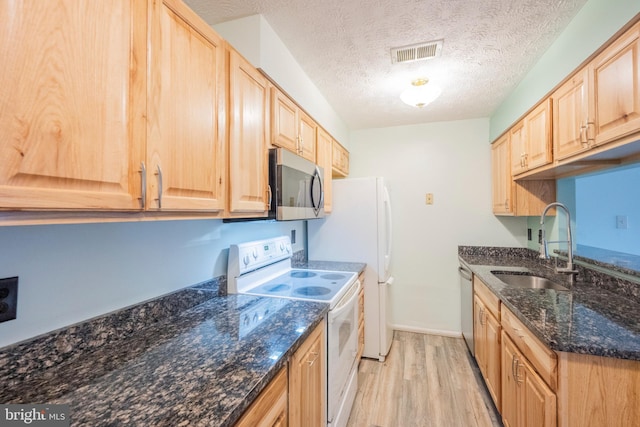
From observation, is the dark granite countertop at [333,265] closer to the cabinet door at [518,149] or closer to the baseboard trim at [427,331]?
the baseboard trim at [427,331]

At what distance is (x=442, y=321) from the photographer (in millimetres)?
3123

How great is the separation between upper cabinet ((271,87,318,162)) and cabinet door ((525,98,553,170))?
167cm

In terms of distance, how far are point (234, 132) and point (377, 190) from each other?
1.61 m

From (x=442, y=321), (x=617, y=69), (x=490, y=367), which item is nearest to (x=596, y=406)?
(x=490, y=367)

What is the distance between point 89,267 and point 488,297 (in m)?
2.29

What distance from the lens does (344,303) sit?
1.72 metres

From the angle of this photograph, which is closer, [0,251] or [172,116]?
[0,251]

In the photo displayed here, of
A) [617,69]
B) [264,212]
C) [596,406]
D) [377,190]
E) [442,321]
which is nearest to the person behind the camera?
[596,406]

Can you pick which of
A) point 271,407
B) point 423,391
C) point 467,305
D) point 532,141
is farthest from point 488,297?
point 271,407

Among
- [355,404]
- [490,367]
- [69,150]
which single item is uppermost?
[69,150]

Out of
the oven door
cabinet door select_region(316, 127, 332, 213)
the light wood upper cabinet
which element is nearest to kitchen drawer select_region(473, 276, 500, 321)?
the oven door

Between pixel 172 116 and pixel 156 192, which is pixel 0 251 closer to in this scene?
pixel 156 192

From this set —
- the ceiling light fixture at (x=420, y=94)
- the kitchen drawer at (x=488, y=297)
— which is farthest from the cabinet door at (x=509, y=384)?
the ceiling light fixture at (x=420, y=94)

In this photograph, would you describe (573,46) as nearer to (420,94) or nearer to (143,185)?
(420,94)
